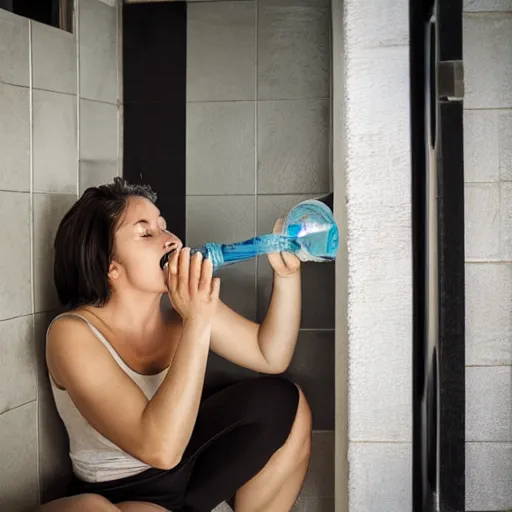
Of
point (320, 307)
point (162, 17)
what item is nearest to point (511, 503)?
point (320, 307)

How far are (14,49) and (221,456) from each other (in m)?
0.97

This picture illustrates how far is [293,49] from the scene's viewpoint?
6.20ft

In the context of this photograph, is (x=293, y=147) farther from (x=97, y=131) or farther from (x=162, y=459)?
(x=162, y=459)

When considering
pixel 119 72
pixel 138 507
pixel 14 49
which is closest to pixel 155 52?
pixel 119 72

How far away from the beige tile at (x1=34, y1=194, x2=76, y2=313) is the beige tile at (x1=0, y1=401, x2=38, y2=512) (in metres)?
0.24

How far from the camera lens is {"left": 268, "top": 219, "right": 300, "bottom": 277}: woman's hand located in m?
1.58

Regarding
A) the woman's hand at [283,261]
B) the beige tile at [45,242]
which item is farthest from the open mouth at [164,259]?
the beige tile at [45,242]

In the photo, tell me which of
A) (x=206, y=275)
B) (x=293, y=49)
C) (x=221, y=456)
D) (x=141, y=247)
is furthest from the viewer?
(x=293, y=49)

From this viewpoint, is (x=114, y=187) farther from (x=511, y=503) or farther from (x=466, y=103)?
(x=511, y=503)

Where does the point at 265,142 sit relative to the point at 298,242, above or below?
above

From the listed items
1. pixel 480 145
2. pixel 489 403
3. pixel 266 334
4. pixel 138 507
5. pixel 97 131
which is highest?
pixel 97 131

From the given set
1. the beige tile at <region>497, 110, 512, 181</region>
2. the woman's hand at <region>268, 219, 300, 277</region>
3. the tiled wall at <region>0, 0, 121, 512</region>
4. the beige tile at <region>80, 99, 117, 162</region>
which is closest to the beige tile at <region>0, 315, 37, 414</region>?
the tiled wall at <region>0, 0, 121, 512</region>

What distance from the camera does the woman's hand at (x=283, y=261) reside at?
158 cm

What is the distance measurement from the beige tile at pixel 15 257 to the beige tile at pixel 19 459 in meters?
0.22
